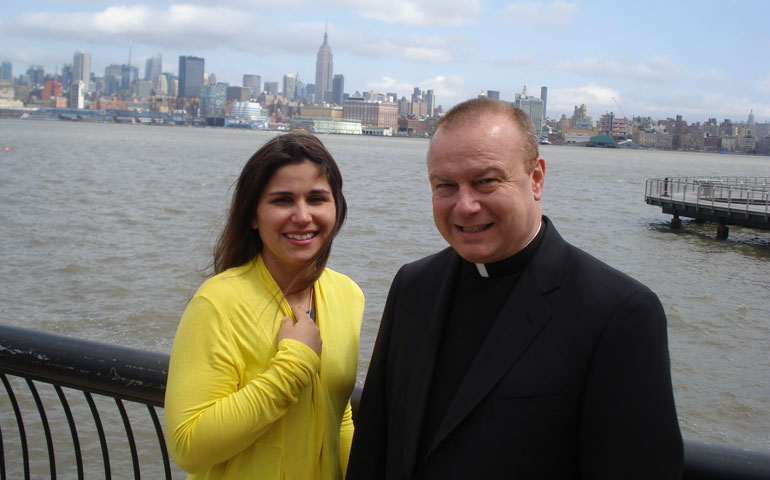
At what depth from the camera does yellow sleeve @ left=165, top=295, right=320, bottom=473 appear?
2.35m

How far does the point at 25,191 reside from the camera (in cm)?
3781

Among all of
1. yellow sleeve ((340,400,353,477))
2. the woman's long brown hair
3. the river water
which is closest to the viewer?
the woman's long brown hair

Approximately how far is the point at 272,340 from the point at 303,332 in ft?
0.37

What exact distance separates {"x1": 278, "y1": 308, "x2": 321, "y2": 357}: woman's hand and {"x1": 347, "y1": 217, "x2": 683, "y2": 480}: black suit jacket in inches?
12.0

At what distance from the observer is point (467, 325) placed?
2.34 meters

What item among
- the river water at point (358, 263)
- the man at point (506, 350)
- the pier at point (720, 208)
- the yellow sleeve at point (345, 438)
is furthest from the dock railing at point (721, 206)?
the man at point (506, 350)

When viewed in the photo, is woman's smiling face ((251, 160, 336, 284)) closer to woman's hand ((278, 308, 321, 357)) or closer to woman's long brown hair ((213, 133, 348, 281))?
woman's long brown hair ((213, 133, 348, 281))

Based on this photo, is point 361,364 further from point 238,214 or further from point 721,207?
point 721,207

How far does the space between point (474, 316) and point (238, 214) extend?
972 millimetres

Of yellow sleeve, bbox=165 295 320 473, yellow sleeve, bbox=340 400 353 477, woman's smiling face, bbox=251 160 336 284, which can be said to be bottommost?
yellow sleeve, bbox=340 400 353 477

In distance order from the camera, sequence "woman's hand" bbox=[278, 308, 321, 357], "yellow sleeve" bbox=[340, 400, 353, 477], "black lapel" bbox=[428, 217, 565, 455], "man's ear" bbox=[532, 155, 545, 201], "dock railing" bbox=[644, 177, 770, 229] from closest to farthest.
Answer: "black lapel" bbox=[428, 217, 565, 455]
"man's ear" bbox=[532, 155, 545, 201]
"woman's hand" bbox=[278, 308, 321, 357]
"yellow sleeve" bbox=[340, 400, 353, 477]
"dock railing" bbox=[644, 177, 770, 229]

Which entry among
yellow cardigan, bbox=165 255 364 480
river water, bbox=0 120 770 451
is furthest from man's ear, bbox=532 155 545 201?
river water, bbox=0 120 770 451

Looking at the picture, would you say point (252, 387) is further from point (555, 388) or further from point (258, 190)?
point (555, 388)

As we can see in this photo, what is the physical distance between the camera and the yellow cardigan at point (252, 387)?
237 cm
